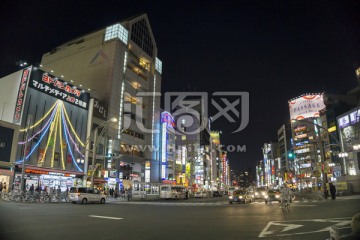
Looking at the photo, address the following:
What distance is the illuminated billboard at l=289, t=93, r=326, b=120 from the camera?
11332cm

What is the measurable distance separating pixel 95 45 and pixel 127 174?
32.1m

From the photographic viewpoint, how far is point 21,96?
135ft

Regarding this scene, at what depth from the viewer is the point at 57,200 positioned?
1270 inches

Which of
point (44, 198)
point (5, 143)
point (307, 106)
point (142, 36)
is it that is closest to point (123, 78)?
point (142, 36)

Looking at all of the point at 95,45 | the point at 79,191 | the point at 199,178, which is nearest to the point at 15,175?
the point at 79,191

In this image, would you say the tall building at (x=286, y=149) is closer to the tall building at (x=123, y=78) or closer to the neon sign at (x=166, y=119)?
the neon sign at (x=166, y=119)

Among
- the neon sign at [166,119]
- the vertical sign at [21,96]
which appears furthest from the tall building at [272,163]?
the vertical sign at [21,96]

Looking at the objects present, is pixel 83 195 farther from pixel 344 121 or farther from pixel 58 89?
pixel 344 121

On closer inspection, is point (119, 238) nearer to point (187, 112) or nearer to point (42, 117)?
point (42, 117)

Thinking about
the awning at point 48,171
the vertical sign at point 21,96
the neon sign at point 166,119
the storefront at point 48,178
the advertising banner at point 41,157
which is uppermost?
the neon sign at point 166,119

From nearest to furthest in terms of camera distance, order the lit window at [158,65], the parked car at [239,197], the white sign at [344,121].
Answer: the parked car at [239,197] → the white sign at [344,121] → the lit window at [158,65]

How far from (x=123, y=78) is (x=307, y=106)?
8288cm

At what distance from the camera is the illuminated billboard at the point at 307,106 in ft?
372

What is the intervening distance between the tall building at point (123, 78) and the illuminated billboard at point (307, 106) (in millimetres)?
67744
